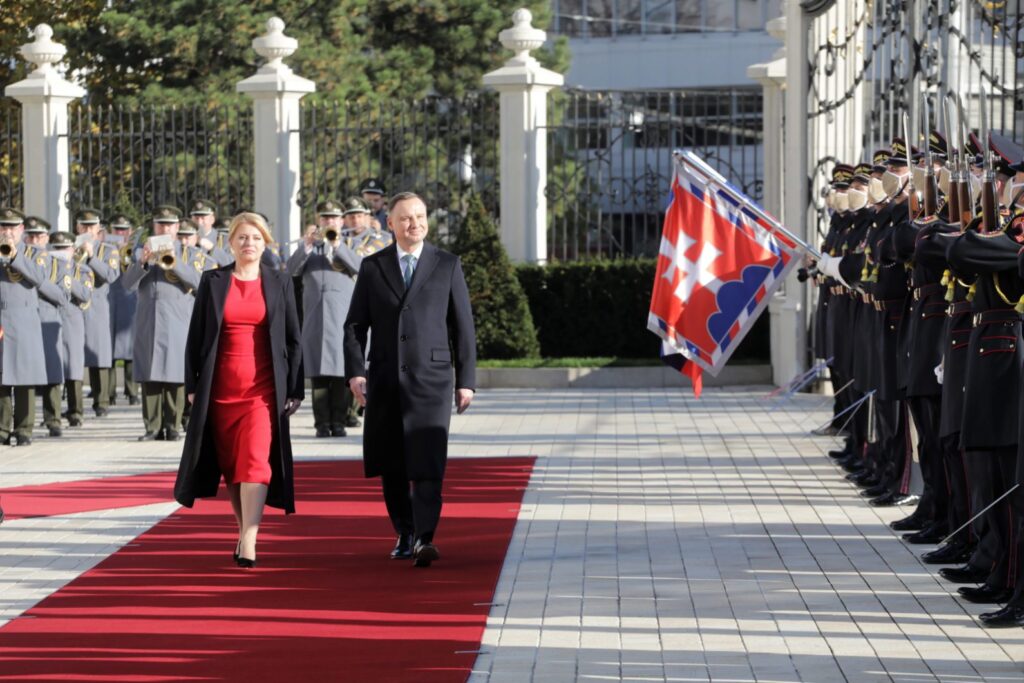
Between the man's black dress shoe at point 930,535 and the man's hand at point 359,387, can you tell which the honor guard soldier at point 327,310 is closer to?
the man's hand at point 359,387

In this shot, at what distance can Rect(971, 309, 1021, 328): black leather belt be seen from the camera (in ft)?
26.1

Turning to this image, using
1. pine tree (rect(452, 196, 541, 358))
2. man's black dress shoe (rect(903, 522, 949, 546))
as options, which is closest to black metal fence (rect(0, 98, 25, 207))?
pine tree (rect(452, 196, 541, 358))

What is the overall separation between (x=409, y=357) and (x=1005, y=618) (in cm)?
326

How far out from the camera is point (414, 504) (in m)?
9.55

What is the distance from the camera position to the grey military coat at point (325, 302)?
1664 cm

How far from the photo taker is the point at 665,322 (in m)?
14.2

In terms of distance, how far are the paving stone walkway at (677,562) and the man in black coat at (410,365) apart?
0.52 metres

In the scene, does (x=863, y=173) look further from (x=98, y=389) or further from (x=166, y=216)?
(x=98, y=389)

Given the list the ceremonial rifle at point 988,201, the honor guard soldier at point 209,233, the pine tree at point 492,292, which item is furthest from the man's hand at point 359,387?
the pine tree at point 492,292

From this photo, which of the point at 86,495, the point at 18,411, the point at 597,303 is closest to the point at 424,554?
the point at 86,495

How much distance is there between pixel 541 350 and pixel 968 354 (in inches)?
576

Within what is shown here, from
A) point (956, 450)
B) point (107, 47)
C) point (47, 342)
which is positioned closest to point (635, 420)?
point (47, 342)

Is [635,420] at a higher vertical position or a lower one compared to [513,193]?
lower

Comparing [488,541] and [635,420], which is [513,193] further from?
[488,541]
